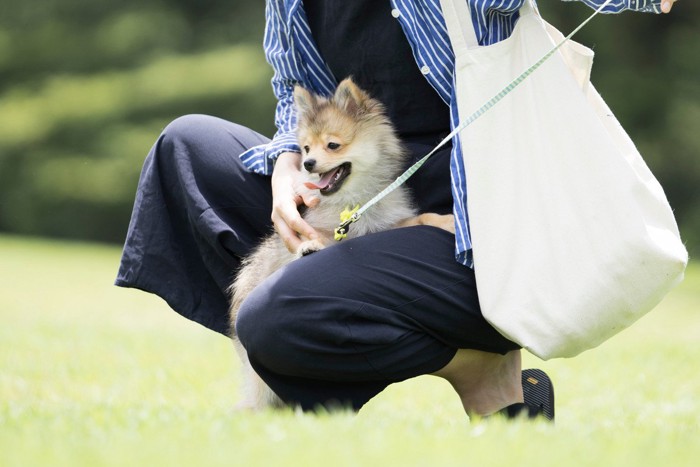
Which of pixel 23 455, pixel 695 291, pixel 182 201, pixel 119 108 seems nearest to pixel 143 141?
pixel 119 108

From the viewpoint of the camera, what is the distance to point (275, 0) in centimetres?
328

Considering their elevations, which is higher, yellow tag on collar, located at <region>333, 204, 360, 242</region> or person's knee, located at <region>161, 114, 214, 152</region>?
person's knee, located at <region>161, 114, 214, 152</region>

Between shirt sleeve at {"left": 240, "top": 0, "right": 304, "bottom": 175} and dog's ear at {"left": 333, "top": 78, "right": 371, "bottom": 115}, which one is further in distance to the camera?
shirt sleeve at {"left": 240, "top": 0, "right": 304, "bottom": 175}

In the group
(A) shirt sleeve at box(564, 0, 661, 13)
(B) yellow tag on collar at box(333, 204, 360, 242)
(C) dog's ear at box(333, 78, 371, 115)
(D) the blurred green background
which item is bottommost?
(D) the blurred green background

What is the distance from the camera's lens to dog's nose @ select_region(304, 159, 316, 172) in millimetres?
3080

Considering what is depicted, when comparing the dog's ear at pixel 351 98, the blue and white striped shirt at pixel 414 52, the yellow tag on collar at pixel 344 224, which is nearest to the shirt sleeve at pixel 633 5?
the blue and white striped shirt at pixel 414 52

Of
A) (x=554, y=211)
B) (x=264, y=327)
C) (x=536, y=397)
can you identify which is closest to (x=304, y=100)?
(x=264, y=327)

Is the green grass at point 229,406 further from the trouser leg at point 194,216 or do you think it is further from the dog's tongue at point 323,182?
the dog's tongue at point 323,182

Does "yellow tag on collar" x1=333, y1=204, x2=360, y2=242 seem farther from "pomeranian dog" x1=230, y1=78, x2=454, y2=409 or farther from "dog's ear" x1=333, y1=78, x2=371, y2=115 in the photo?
"dog's ear" x1=333, y1=78, x2=371, y2=115

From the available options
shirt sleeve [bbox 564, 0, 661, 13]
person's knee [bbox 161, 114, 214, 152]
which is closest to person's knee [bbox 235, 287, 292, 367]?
person's knee [bbox 161, 114, 214, 152]

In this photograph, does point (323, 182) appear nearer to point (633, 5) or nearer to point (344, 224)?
point (344, 224)

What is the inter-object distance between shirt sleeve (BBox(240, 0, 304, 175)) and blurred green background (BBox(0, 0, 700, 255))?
12246 mm

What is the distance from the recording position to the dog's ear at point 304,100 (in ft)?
10.6

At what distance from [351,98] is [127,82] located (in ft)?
46.9
